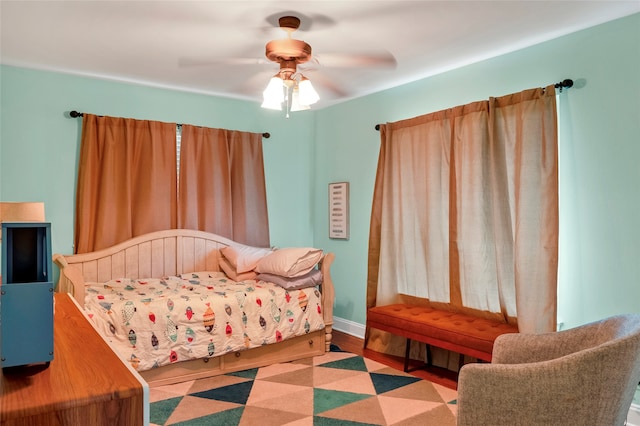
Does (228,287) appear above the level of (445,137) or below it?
below

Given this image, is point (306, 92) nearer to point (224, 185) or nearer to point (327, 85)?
point (327, 85)

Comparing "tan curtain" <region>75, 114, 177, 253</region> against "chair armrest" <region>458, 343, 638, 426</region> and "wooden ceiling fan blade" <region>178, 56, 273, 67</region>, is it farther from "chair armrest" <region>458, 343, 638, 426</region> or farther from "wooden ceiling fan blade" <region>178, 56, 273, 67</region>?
"chair armrest" <region>458, 343, 638, 426</region>

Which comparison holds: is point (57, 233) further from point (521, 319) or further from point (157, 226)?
point (521, 319)

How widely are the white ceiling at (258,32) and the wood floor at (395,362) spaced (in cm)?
231

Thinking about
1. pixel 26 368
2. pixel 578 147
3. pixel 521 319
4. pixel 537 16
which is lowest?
pixel 521 319

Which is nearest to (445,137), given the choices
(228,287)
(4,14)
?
(228,287)

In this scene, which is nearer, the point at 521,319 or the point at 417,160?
the point at 521,319

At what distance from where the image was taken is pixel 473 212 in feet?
11.4

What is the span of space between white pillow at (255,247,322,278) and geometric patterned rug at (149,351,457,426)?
2.36 feet

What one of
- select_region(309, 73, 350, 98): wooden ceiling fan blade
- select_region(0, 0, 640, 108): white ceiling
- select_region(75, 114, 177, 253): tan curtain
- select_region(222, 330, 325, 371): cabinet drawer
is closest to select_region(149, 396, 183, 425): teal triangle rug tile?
select_region(222, 330, 325, 371): cabinet drawer

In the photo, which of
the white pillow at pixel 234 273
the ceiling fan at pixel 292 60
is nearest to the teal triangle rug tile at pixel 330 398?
the white pillow at pixel 234 273

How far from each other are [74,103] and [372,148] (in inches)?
102

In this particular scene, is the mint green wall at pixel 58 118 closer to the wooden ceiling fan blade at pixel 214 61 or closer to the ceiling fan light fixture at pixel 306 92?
the wooden ceiling fan blade at pixel 214 61

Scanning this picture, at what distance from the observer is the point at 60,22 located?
112 inches
